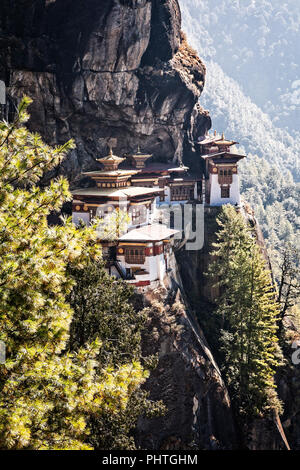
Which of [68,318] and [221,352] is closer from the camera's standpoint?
[68,318]

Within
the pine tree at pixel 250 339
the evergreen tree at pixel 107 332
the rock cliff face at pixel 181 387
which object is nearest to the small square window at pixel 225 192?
the pine tree at pixel 250 339

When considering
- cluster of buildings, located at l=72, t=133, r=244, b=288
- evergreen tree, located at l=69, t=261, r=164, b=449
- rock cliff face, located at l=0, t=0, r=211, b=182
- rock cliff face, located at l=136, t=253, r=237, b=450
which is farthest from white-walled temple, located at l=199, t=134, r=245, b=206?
evergreen tree, located at l=69, t=261, r=164, b=449

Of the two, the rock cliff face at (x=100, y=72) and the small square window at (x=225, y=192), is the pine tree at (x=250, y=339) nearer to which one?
the small square window at (x=225, y=192)

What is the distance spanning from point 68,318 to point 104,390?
2153 millimetres

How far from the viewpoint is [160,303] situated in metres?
28.5

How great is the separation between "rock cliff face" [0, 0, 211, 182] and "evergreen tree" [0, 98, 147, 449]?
23297mm

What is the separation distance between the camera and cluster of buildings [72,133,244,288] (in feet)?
92.8

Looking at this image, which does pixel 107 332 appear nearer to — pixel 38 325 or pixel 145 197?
pixel 38 325

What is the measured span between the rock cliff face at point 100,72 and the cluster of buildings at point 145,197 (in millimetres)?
2844

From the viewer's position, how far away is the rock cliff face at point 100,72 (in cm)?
3209

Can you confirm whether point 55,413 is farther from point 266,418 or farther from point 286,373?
point 286,373

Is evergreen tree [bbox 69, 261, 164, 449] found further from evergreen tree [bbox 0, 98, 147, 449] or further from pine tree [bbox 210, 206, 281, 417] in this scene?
pine tree [bbox 210, 206, 281, 417]
